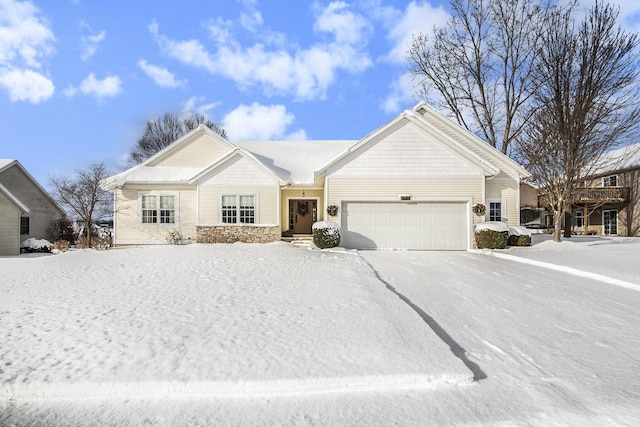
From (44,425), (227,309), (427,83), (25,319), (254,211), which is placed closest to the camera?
(44,425)

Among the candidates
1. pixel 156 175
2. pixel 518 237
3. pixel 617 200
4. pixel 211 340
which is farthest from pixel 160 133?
pixel 617 200

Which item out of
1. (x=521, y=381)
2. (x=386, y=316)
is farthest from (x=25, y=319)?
(x=521, y=381)

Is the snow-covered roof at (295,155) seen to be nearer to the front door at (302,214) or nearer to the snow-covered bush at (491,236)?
the front door at (302,214)

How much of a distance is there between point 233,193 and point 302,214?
12.6 ft

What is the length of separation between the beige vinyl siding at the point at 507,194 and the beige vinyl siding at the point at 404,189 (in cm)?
216

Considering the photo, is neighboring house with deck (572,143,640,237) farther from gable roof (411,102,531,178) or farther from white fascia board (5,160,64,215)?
white fascia board (5,160,64,215)

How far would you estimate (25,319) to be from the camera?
4.47 metres

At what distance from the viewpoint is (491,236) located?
12859 mm

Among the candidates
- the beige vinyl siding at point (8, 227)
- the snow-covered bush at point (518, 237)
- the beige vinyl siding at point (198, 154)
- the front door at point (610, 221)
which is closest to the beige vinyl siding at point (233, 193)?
the beige vinyl siding at point (198, 154)

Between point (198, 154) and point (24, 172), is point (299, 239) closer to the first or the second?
point (198, 154)

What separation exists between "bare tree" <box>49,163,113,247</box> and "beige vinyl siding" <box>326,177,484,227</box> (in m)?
11.7

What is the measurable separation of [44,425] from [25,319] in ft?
8.60

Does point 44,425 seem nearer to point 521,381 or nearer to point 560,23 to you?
point 521,381

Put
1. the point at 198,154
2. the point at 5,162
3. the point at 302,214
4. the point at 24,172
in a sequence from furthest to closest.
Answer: the point at 24,172
the point at 5,162
the point at 198,154
the point at 302,214
